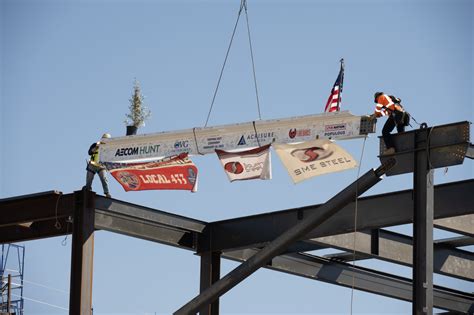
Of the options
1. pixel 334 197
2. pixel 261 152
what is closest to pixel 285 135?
pixel 261 152

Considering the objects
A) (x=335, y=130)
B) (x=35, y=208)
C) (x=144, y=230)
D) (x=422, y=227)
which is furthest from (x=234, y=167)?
(x=422, y=227)

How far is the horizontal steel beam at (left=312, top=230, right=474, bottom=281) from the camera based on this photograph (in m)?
28.3

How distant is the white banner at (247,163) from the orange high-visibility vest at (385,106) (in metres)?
3.16

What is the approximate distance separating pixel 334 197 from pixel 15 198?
8.22m

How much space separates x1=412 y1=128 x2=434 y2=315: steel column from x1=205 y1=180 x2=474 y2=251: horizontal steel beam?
2.47m

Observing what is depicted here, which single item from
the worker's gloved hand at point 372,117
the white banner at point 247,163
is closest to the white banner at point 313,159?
the white banner at point 247,163

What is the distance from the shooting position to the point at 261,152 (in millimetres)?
25266

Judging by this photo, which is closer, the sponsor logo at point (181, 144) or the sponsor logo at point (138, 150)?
the sponsor logo at point (181, 144)

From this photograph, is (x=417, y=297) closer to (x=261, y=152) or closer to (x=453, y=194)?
(x=453, y=194)

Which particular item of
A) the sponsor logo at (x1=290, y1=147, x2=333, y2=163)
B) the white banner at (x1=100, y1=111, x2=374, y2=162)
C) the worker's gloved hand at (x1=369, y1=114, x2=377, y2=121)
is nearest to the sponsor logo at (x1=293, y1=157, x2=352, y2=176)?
the sponsor logo at (x1=290, y1=147, x2=333, y2=163)

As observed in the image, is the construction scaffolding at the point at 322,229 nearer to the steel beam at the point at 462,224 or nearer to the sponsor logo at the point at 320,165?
the steel beam at the point at 462,224

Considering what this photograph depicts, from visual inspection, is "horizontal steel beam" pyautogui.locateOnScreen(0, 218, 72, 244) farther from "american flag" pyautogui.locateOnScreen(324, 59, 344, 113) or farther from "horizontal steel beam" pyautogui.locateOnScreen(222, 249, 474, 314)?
"american flag" pyautogui.locateOnScreen(324, 59, 344, 113)

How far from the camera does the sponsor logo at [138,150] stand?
26.9 metres

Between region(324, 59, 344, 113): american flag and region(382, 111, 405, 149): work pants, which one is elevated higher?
region(324, 59, 344, 113): american flag
